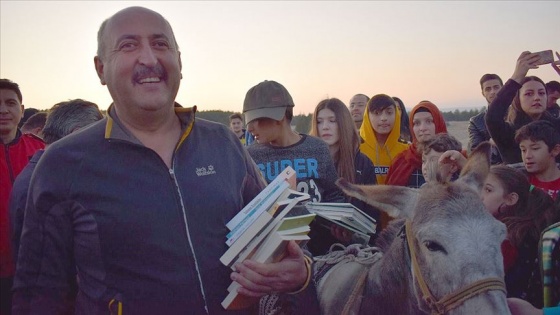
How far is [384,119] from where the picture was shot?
240 inches

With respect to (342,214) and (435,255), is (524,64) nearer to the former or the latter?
(342,214)

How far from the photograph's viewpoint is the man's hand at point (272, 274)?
6.79 feet

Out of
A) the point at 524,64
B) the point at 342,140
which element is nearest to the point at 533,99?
the point at 524,64

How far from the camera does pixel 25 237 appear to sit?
6.74 ft

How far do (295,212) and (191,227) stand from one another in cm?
56

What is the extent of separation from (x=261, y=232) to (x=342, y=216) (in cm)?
160

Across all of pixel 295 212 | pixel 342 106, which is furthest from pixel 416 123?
pixel 295 212

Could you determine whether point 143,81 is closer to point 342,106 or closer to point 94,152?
point 94,152

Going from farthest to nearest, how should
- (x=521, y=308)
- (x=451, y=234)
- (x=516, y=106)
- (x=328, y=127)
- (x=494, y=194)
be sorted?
1. (x=516, y=106)
2. (x=328, y=127)
3. (x=494, y=194)
4. (x=451, y=234)
5. (x=521, y=308)

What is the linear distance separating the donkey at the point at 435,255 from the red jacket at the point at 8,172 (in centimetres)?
287

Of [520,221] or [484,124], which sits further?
[484,124]

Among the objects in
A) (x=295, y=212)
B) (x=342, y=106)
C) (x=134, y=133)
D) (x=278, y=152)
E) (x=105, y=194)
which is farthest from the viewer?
(x=342, y=106)

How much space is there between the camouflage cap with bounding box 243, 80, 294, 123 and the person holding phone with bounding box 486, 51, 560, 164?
239 cm

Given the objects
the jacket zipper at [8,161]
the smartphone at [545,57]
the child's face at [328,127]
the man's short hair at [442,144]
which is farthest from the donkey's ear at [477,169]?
the jacket zipper at [8,161]
